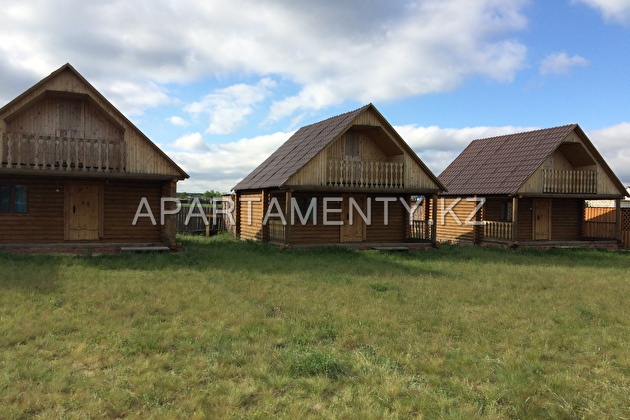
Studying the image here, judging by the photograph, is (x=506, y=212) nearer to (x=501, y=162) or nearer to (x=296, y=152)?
(x=501, y=162)

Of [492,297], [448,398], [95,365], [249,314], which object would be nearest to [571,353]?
[448,398]

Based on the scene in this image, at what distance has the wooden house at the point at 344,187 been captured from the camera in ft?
58.1

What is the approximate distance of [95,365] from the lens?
579cm

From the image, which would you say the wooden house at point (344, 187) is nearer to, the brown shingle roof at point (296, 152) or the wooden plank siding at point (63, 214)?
the brown shingle roof at point (296, 152)

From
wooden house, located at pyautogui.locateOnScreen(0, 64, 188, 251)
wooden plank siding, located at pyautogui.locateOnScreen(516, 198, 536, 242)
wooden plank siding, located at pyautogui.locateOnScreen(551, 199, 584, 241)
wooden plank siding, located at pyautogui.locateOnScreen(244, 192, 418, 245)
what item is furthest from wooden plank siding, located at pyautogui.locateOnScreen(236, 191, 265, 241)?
wooden plank siding, located at pyautogui.locateOnScreen(551, 199, 584, 241)

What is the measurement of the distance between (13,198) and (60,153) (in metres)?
2.70

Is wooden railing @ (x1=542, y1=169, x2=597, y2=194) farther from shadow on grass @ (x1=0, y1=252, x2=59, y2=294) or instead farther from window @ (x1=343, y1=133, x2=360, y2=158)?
shadow on grass @ (x1=0, y1=252, x2=59, y2=294)

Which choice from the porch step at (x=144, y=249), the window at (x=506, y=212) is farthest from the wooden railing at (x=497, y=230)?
the porch step at (x=144, y=249)

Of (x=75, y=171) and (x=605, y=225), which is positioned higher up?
(x=75, y=171)

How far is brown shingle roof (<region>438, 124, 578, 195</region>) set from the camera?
2102 cm

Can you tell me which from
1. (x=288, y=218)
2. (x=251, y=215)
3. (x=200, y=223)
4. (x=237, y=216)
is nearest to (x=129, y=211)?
(x=288, y=218)

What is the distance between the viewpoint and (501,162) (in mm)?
23172

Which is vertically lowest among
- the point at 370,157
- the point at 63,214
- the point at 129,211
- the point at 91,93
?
the point at 63,214

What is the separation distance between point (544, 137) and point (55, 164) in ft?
66.2
